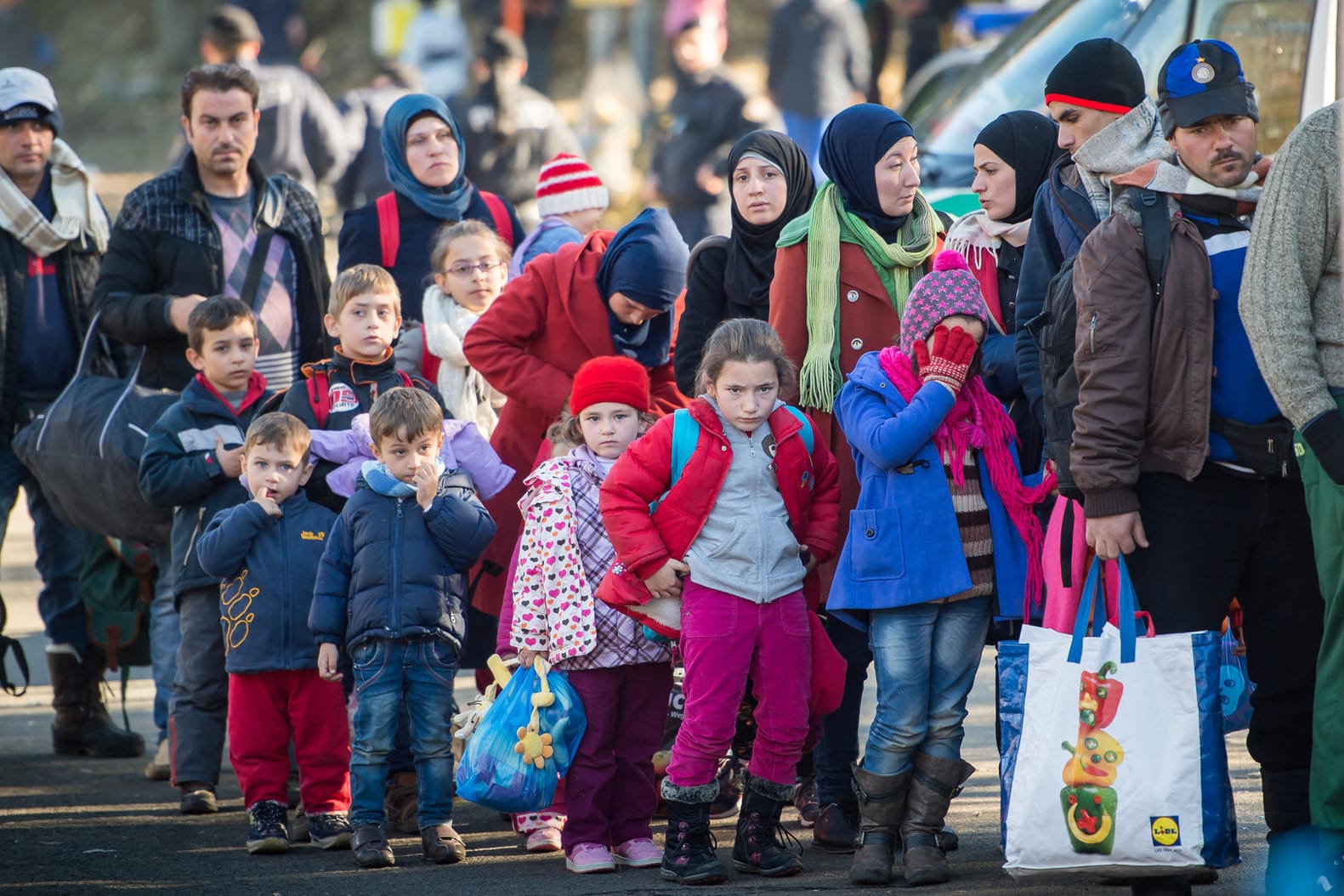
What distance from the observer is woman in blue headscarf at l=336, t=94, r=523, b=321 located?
6.95 metres

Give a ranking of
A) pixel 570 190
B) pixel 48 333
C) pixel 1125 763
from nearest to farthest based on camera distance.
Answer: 1. pixel 1125 763
2. pixel 570 190
3. pixel 48 333

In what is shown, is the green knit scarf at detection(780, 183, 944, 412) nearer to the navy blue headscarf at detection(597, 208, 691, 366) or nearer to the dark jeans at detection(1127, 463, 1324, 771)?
the navy blue headscarf at detection(597, 208, 691, 366)

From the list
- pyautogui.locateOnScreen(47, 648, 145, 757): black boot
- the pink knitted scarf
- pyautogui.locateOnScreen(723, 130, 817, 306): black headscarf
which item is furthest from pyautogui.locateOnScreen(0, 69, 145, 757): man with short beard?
the pink knitted scarf

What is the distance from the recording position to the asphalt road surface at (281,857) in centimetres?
510

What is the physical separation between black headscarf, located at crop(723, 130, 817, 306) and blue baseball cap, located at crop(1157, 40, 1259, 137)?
152cm

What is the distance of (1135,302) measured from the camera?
443 cm

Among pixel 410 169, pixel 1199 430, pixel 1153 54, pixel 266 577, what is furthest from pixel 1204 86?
pixel 410 169

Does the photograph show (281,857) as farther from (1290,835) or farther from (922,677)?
(1290,835)

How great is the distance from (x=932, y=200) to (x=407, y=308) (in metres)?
2.33

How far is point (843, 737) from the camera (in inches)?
219

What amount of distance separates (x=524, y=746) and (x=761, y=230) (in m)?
1.84

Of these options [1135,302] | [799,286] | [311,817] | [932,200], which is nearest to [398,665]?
[311,817]

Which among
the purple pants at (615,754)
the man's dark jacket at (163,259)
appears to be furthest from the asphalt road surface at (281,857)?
the man's dark jacket at (163,259)

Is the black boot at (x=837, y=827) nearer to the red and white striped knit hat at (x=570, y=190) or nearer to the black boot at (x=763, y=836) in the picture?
the black boot at (x=763, y=836)
